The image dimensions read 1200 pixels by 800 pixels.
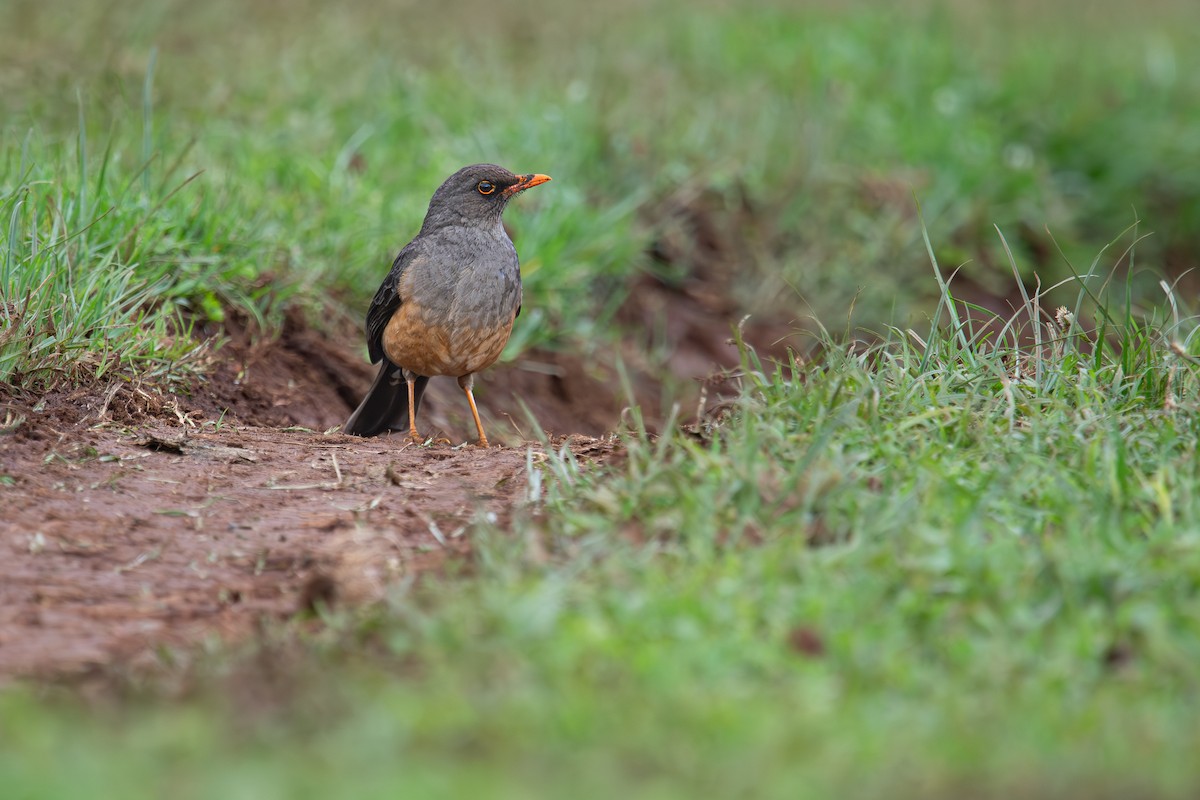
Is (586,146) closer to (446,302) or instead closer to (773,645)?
(446,302)

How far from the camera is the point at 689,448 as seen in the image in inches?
161

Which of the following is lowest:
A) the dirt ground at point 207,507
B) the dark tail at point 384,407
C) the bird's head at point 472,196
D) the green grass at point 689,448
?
the dark tail at point 384,407

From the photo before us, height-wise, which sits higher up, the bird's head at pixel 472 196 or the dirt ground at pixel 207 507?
the bird's head at pixel 472 196

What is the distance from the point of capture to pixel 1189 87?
34.9ft

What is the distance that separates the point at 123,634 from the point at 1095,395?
3070 millimetres

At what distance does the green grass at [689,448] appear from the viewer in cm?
280

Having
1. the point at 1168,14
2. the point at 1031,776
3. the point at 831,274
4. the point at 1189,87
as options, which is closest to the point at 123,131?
the point at 831,274

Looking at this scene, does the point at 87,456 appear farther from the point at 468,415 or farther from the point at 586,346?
the point at 586,346

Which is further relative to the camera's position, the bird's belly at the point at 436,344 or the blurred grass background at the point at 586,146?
the blurred grass background at the point at 586,146

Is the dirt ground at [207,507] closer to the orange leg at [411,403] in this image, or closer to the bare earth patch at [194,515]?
the bare earth patch at [194,515]

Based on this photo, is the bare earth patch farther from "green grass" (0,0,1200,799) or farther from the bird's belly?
the bird's belly

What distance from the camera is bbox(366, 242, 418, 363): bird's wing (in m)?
6.00

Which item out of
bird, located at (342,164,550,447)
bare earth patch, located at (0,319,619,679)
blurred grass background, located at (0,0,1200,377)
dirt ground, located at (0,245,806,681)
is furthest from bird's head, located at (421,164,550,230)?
bare earth patch, located at (0,319,619,679)

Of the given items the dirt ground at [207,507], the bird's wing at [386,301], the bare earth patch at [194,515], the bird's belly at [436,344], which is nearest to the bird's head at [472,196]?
the bird's wing at [386,301]
